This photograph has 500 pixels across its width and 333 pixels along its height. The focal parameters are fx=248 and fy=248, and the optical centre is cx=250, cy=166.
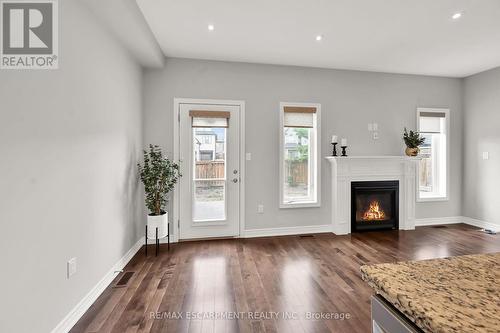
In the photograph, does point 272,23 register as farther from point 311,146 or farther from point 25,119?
point 25,119

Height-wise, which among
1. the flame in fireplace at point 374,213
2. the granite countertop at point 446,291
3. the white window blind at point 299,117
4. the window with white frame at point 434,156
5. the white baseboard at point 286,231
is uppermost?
the white window blind at point 299,117

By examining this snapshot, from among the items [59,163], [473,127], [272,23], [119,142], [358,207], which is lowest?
[358,207]

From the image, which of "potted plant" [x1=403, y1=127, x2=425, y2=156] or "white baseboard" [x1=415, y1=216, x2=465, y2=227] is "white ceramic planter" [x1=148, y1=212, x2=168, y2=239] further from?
"white baseboard" [x1=415, y1=216, x2=465, y2=227]

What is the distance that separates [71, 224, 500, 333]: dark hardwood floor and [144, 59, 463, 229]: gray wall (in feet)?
2.39

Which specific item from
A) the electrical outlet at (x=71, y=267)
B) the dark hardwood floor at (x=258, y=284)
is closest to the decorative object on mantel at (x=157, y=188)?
the dark hardwood floor at (x=258, y=284)

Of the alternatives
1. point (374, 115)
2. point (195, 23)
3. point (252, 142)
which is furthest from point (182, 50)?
point (374, 115)

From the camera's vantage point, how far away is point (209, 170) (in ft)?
12.7

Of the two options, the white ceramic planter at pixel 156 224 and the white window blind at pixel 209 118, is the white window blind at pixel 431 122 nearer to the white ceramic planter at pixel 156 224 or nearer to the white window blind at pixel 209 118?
the white window blind at pixel 209 118

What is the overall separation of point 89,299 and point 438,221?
18.4 feet

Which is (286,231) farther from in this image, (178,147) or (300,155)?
(178,147)

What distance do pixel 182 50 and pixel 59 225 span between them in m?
2.70

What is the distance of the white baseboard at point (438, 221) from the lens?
4.64 meters

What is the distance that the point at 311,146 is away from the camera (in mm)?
4230

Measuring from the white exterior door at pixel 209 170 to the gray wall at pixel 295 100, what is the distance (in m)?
0.21
